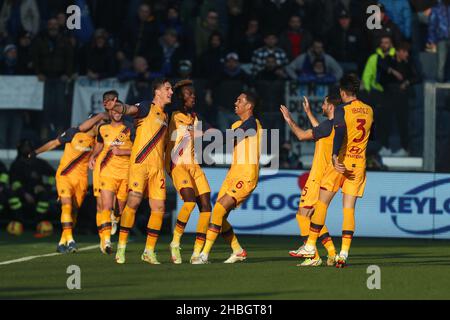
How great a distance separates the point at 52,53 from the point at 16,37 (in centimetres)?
193

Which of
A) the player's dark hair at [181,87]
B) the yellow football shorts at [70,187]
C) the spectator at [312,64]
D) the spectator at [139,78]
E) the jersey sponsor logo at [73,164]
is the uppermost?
the spectator at [312,64]

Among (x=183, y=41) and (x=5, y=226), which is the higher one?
(x=183, y=41)

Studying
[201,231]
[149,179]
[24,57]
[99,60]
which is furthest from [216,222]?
[24,57]

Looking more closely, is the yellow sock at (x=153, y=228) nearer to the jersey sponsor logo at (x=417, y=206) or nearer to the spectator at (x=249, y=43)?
the jersey sponsor logo at (x=417, y=206)

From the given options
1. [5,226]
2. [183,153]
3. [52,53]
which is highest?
[52,53]

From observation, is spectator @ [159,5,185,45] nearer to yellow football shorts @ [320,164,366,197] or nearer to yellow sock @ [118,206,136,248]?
yellow sock @ [118,206,136,248]

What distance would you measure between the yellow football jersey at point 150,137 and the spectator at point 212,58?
27.9 feet

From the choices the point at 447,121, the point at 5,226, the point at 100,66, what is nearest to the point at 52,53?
the point at 100,66

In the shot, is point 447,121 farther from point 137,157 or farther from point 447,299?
point 447,299

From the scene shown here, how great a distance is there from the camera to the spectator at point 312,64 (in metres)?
26.2

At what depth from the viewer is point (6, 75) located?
26.3 metres

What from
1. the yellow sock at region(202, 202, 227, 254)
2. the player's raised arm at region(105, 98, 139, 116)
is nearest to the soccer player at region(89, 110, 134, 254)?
the player's raised arm at region(105, 98, 139, 116)

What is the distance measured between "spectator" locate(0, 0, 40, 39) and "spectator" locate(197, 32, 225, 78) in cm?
370

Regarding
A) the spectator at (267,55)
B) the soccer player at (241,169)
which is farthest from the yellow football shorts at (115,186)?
the spectator at (267,55)
